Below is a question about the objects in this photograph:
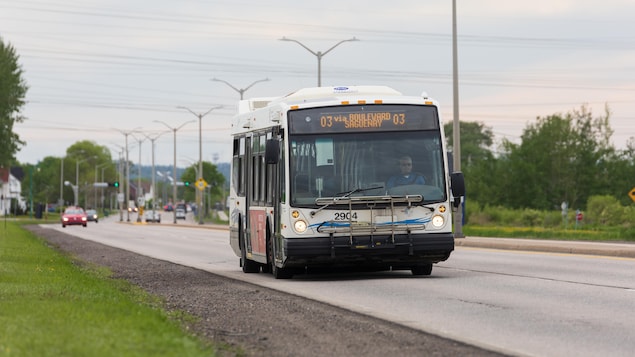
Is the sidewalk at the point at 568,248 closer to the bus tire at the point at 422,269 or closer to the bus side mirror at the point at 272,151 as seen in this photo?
the bus tire at the point at 422,269

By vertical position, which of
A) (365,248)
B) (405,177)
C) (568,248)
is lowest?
(568,248)

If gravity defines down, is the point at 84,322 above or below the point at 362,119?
below

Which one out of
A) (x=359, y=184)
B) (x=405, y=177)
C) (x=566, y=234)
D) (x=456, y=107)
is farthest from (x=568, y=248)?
(x=566, y=234)

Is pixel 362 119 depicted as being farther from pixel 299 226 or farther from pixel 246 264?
pixel 246 264

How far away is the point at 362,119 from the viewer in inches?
829

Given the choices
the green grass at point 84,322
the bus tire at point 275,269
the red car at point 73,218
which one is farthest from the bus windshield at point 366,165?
the red car at point 73,218

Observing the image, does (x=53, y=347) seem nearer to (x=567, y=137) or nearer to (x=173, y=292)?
(x=173, y=292)

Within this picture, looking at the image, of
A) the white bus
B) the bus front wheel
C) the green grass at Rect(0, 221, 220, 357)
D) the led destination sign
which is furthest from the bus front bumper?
the bus front wheel

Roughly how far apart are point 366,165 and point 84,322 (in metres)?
9.08

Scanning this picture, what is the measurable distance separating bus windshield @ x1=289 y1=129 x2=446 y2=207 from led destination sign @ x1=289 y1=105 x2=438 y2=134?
0.35ft

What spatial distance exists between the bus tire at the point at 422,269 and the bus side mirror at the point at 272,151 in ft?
11.0

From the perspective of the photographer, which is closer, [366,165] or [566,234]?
[366,165]

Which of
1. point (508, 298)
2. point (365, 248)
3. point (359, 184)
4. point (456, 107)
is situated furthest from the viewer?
point (456, 107)

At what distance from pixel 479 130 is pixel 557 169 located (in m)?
90.5
